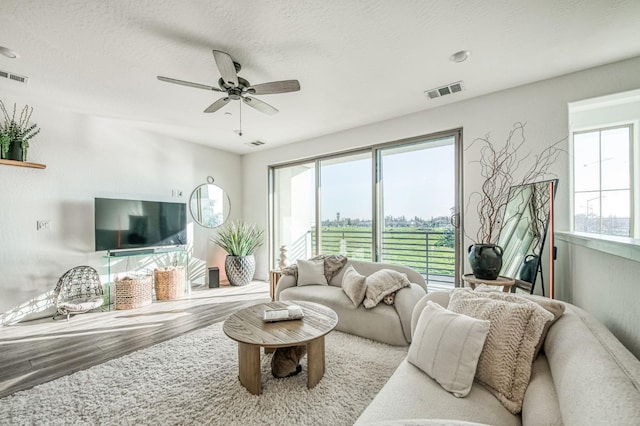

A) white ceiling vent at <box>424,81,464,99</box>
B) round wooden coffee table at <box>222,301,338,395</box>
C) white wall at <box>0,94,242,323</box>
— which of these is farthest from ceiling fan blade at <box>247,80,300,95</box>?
white wall at <box>0,94,242,323</box>

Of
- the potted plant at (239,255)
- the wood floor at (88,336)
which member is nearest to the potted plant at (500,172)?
the wood floor at (88,336)

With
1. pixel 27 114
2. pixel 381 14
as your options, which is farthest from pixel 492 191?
pixel 27 114

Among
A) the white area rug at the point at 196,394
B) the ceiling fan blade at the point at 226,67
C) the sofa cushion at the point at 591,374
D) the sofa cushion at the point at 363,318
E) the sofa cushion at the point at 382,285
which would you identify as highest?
the ceiling fan blade at the point at 226,67

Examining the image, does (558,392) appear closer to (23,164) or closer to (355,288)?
(355,288)

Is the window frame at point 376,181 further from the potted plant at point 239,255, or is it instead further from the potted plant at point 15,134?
the potted plant at point 15,134

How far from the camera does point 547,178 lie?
111 inches

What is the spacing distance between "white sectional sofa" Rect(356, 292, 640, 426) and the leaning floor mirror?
1.31 m

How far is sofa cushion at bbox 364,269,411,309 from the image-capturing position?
2.62 meters

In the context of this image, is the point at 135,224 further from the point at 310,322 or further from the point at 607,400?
the point at 607,400

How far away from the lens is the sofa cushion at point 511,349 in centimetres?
116

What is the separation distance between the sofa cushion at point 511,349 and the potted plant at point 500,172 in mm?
→ 1450

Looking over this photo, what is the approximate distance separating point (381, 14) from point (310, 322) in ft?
7.66

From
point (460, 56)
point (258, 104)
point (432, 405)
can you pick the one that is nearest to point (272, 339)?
point (432, 405)

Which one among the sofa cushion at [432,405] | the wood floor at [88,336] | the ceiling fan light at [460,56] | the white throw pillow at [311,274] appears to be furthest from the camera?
the white throw pillow at [311,274]
